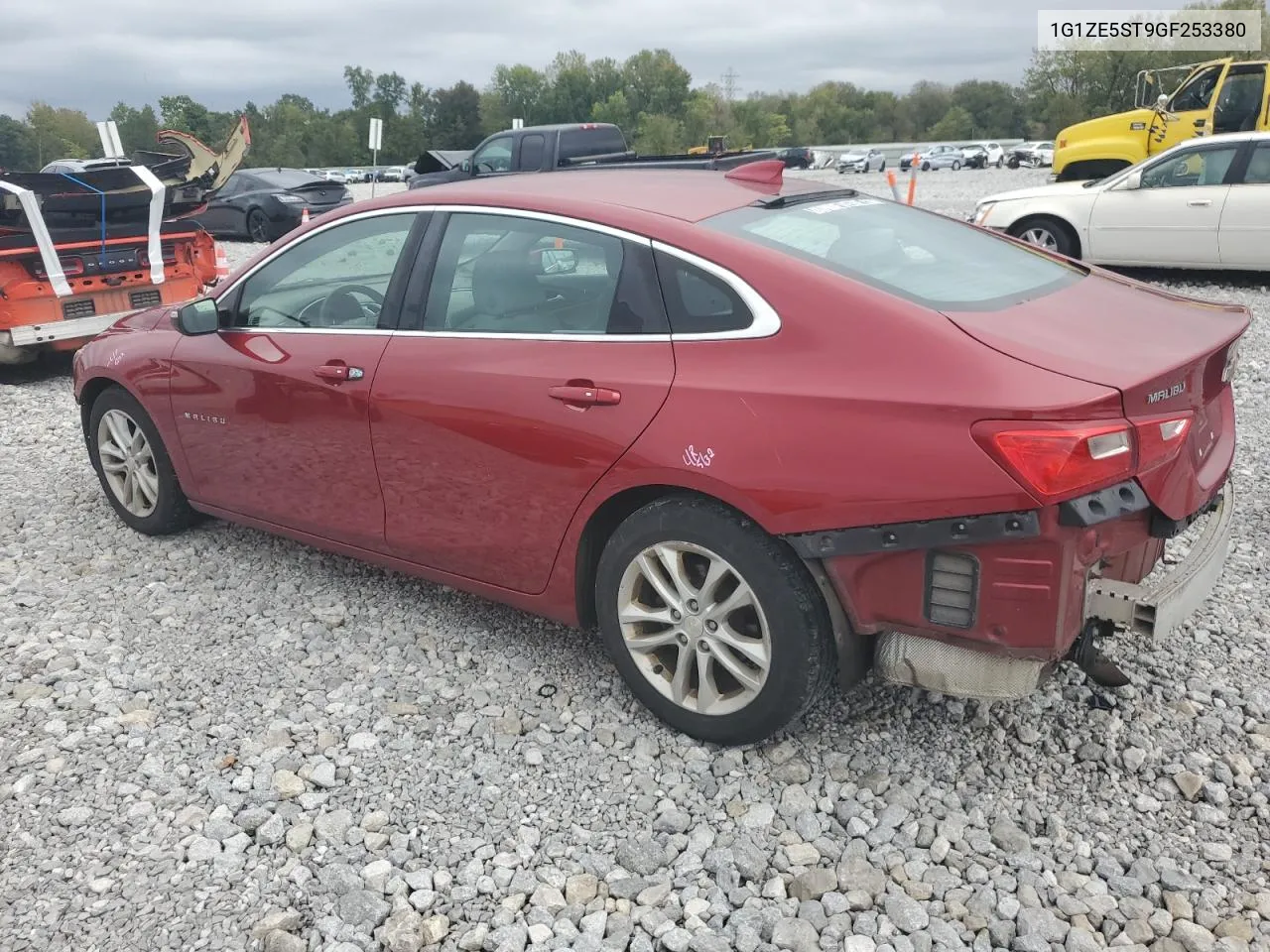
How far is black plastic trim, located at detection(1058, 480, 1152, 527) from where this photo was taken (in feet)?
7.75

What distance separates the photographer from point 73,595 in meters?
4.37

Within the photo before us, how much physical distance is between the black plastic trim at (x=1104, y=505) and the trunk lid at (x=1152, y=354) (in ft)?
0.13

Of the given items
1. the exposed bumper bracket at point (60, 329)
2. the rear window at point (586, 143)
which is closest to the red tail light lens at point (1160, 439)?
the exposed bumper bracket at point (60, 329)

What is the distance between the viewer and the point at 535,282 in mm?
3314

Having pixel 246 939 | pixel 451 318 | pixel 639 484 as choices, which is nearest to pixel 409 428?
pixel 451 318

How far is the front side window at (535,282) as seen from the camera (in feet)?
10.0

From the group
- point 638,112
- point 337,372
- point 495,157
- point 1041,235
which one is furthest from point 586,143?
point 638,112

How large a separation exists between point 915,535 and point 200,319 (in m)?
3.04

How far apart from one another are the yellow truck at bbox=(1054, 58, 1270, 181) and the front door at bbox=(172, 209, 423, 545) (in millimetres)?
14141

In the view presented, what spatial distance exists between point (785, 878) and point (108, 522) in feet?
13.4

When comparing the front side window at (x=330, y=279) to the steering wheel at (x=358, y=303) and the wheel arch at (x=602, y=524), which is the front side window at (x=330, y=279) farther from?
the wheel arch at (x=602, y=524)

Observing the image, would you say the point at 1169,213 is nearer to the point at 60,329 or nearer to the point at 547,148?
the point at 547,148

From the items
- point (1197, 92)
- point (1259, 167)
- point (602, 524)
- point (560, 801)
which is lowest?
point (560, 801)

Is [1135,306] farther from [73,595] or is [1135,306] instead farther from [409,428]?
[73,595]
